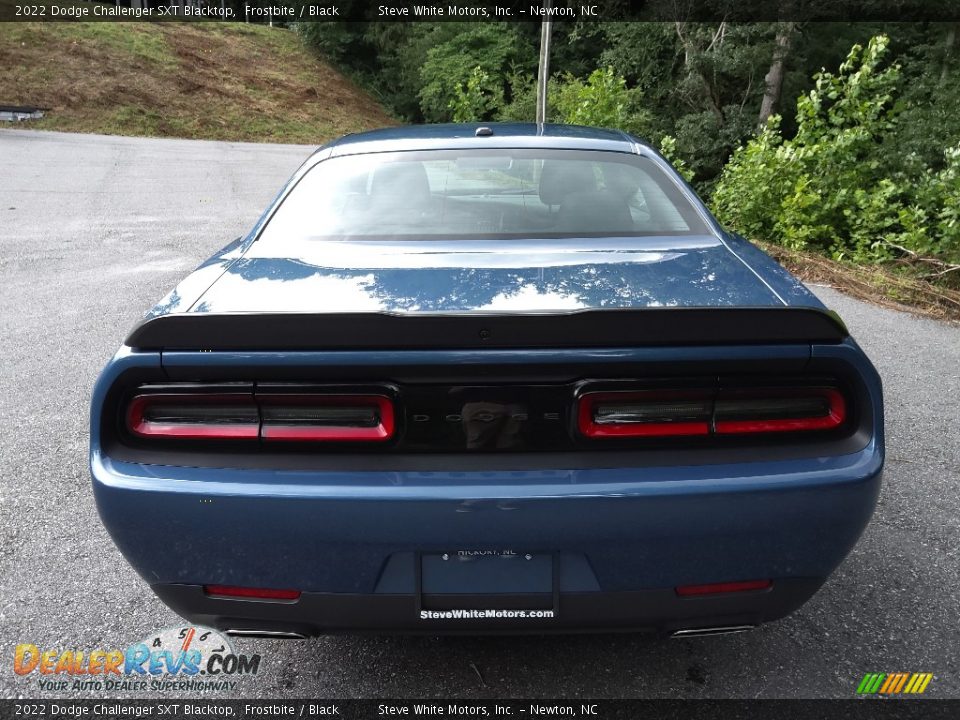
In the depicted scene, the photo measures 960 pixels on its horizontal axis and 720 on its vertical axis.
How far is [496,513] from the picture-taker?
1586 mm

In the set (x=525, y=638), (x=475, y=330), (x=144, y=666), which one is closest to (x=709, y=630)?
(x=525, y=638)

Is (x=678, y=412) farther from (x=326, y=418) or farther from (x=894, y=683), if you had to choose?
(x=894, y=683)

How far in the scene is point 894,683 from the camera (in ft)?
6.81

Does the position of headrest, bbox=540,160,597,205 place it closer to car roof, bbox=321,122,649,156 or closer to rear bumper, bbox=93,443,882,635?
car roof, bbox=321,122,649,156

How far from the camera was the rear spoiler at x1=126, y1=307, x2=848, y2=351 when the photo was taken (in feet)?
5.24

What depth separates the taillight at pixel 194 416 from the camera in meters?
1.67

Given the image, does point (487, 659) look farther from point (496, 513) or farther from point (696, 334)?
point (696, 334)

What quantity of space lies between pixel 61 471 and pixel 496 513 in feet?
8.40

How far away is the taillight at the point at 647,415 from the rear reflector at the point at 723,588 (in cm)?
36

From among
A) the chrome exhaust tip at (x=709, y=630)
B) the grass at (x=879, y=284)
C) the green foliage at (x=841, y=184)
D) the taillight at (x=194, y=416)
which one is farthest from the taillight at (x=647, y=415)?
the green foliage at (x=841, y=184)

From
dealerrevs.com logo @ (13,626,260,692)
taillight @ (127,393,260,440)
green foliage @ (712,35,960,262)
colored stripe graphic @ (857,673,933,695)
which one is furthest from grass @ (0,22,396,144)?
colored stripe graphic @ (857,673,933,695)

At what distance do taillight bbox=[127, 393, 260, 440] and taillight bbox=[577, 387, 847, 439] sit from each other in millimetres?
748

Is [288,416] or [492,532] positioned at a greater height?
[288,416]

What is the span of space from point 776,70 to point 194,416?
2447cm
